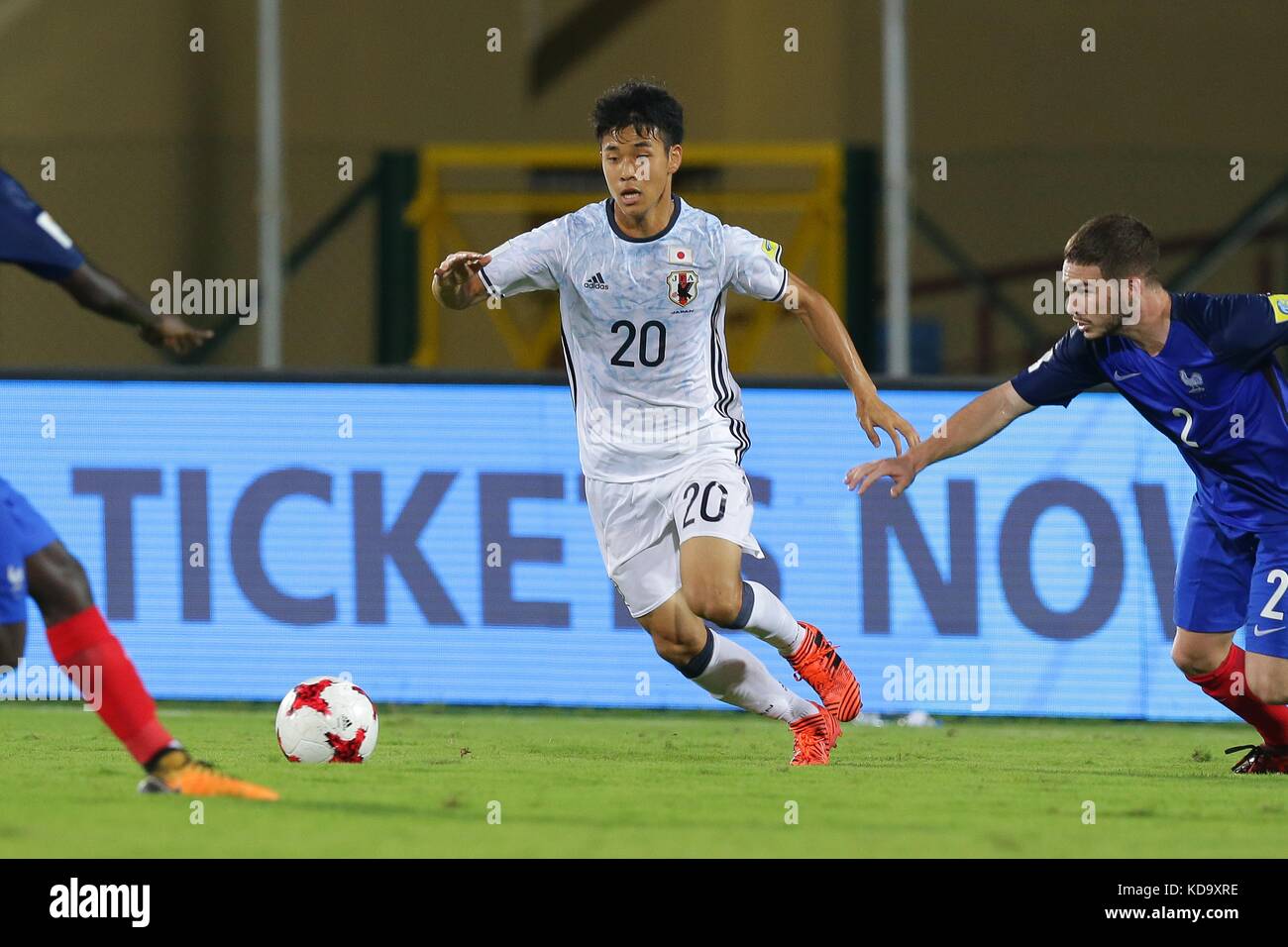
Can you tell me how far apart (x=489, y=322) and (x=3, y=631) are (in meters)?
8.94

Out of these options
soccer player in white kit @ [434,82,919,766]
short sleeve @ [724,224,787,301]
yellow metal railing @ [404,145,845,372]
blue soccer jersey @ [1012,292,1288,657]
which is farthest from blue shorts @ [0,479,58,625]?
yellow metal railing @ [404,145,845,372]

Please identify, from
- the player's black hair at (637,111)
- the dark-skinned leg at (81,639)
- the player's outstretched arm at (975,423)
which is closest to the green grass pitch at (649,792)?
the dark-skinned leg at (81,639)

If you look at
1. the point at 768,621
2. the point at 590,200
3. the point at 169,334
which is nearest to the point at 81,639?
the point at 169,334

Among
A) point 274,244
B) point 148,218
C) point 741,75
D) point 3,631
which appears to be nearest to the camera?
point 3,631

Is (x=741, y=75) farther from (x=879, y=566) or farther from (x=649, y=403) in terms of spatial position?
(x=649, y=403)

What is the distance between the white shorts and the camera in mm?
6496

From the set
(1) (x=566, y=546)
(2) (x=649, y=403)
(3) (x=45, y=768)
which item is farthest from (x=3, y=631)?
(1) (x=566, y=546)

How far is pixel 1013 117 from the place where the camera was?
14.6 meters

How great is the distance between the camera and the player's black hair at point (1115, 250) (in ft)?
20.4

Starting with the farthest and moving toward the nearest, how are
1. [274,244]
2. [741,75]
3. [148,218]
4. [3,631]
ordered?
[741,75] < [148,218] < [274,244] < [3,631]

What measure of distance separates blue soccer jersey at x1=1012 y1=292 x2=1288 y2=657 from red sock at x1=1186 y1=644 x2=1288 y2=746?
0.16 metres

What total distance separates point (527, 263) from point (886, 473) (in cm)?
140

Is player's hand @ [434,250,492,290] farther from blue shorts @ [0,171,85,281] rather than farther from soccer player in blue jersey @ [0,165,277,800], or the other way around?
blue shorts @ [0,171,85,281]

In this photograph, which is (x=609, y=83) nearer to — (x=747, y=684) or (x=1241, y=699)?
(x=747, y=684)
